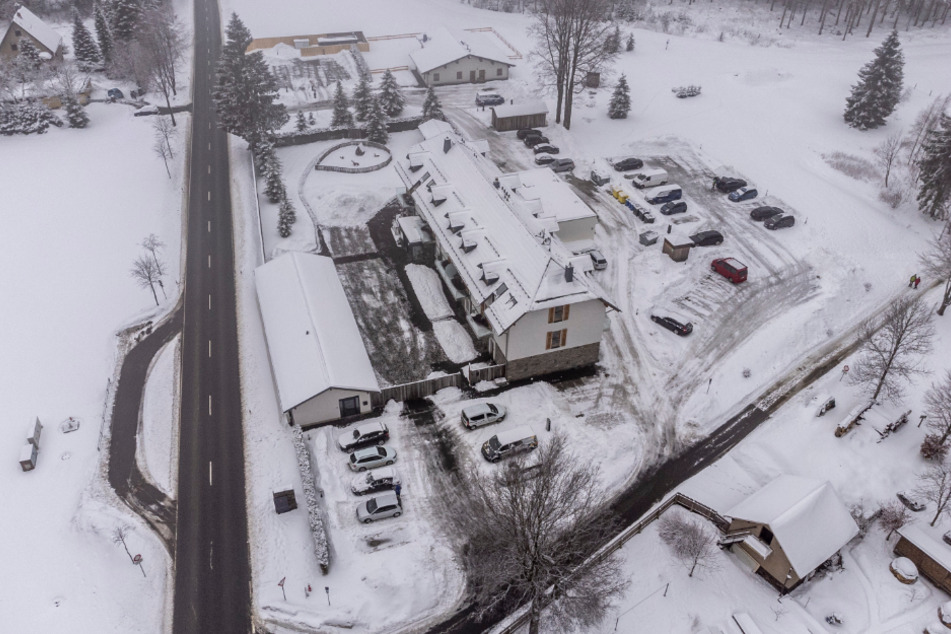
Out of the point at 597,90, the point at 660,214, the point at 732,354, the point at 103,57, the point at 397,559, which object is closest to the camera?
the point at 397,559

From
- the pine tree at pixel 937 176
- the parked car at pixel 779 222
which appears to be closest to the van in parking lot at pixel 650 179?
the parked car at pixel 779 222

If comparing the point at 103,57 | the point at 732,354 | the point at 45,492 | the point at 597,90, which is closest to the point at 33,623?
the point at 45,492

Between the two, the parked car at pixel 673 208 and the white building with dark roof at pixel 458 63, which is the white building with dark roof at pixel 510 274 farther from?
the white building with dark roof at pixel 458 63

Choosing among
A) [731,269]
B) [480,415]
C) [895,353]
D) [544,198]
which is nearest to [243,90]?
[544,198]

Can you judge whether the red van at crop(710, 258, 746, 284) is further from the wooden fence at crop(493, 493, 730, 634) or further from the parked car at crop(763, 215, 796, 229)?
the wooden fence at crop(493, 493, 730, 634)

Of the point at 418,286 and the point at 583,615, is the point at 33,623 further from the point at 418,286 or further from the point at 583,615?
the point at 418,286

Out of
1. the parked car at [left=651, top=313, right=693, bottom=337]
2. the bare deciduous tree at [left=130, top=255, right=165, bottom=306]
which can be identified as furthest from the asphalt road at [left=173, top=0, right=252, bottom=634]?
the parked car at [left=651, top=313, right=693, bottom=337]
